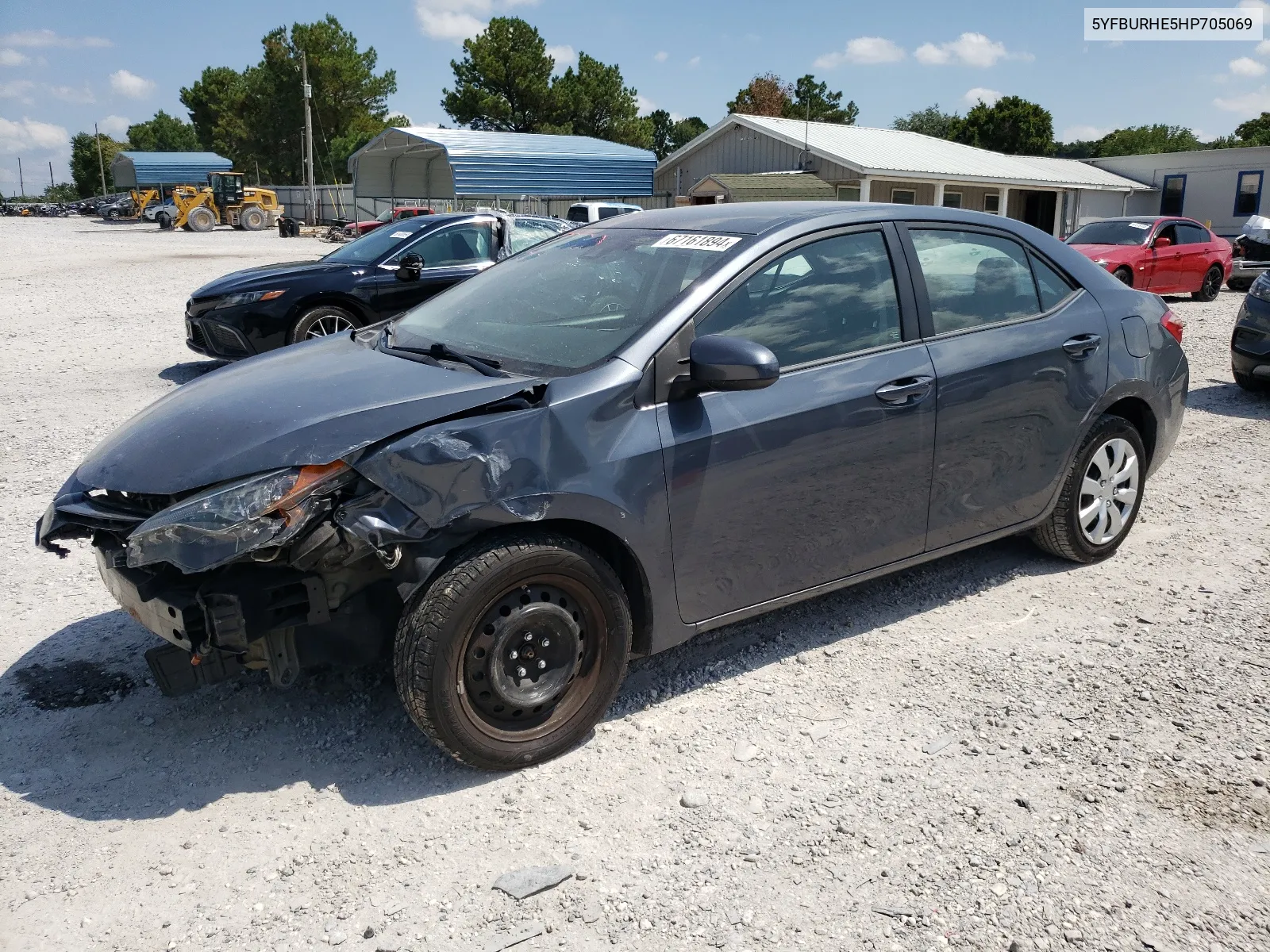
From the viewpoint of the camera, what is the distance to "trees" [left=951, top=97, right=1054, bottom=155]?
5753 cm

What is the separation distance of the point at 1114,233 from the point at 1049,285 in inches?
573

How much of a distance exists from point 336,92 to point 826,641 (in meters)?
69.5

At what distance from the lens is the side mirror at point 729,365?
312 cm

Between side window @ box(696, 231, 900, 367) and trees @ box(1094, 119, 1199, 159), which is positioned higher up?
trees @ box(1094, 119, 1199, 159)

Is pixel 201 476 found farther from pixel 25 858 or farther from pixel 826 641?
pixel 826 641

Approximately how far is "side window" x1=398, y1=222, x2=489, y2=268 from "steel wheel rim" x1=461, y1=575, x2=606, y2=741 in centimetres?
768

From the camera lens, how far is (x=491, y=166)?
3061 centimetres

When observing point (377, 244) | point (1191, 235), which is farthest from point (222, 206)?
point (1191, 235)

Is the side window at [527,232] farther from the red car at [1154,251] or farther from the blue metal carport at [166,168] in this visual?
the blue metal carport at [166,168]

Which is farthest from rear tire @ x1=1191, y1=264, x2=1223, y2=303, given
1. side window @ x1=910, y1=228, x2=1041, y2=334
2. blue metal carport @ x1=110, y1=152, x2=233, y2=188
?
blue metal carport @ x1=110, y1=152, x2=233, y2=188

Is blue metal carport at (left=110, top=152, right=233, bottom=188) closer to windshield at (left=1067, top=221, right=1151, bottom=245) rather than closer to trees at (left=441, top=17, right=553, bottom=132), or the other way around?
trees at (left=441, top=17, right=553, bottom=132)

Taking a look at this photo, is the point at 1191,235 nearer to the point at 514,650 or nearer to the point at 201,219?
the point at 514,650

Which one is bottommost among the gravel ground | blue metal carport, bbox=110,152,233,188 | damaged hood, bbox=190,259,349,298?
the gravel ground

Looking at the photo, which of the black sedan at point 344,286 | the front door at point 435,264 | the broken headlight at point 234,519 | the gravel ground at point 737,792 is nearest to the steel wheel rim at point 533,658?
the gravel ground at point 737,792
